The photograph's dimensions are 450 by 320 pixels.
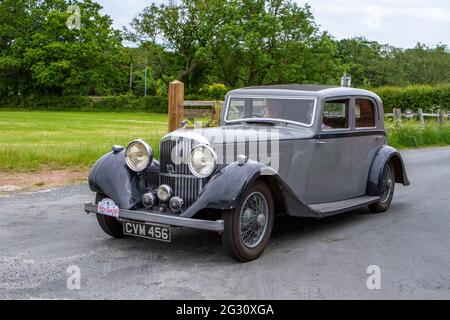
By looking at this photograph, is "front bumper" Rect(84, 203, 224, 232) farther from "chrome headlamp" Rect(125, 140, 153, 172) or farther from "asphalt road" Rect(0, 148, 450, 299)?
"chrome headlamp" Rect(125, 140, 153, 172)

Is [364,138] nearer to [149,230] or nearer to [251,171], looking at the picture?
[251,171]

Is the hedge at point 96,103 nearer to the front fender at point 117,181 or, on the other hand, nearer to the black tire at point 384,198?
the black tire at point 384,198

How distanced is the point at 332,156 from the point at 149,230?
8.24ft

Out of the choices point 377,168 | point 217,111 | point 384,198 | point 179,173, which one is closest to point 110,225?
point 179,173

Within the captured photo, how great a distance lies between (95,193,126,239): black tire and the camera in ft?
19.5

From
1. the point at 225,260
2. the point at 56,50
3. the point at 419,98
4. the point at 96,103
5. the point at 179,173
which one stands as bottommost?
the point at 225,260

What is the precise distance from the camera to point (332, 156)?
659 centimetres

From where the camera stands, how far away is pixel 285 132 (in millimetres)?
6215

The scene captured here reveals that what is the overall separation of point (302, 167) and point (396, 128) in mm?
13554

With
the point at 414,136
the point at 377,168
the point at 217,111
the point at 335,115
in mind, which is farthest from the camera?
the point at 414,136

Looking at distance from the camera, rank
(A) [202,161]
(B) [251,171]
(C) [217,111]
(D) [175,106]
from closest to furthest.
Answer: (B) [251,171], (A) [202,161], (D) [175,106], (C) [217,111]
